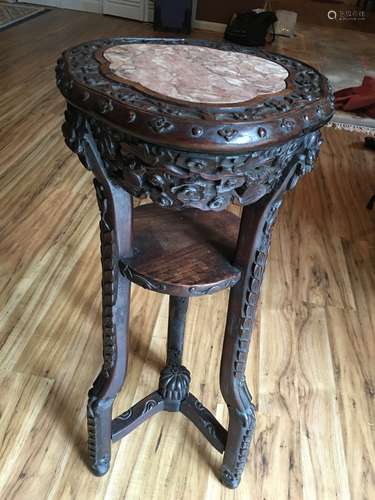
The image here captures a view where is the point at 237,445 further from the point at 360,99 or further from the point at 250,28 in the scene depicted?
the point at 250,28

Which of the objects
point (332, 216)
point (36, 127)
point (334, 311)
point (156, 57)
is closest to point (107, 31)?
point (36, 127)

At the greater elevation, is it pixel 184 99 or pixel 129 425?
pixel 184 99

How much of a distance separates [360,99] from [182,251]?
2560 mm

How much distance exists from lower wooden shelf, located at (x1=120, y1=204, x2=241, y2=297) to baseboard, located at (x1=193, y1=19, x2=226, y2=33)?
435 cm

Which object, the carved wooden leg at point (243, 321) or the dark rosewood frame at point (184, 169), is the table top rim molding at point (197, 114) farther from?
the carved wooden leg at point (243, 321)

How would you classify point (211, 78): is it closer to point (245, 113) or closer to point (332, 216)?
point (245, 113)

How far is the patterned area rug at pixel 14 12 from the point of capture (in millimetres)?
4324

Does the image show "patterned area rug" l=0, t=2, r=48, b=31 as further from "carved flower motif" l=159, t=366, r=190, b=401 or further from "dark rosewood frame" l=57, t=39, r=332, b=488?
"dark rosewood frame" l=57, t=39, r=332, b=488

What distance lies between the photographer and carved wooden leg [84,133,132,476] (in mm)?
800

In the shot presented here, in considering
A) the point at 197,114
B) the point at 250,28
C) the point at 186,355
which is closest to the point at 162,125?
the point at 197,114

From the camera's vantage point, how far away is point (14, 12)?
15.2ft

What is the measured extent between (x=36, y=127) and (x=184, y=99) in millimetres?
2101

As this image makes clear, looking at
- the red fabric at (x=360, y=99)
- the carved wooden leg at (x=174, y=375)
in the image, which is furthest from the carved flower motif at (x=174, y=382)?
the red fabric at (x=360, y=99)

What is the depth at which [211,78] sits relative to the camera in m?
0.79
